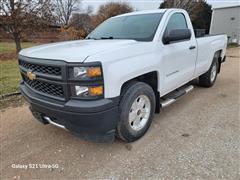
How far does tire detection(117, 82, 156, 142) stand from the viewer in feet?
8.78

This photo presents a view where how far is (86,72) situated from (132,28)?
175 cm

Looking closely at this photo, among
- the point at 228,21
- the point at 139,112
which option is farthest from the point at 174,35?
the point at 228,21

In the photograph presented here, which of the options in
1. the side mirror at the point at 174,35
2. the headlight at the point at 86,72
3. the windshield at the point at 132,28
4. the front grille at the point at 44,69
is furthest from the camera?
the windshield at the point at 132,28

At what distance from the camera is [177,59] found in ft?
11.7

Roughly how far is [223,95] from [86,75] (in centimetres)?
402

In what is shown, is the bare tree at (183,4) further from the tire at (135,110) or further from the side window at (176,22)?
the tire at (135,110)

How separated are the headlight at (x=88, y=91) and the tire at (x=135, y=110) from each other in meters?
0.45

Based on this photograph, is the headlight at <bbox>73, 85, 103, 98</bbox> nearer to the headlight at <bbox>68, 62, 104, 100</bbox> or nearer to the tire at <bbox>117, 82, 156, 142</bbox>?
the headlight at <bbox>68, 62, 104, 100</bbox>

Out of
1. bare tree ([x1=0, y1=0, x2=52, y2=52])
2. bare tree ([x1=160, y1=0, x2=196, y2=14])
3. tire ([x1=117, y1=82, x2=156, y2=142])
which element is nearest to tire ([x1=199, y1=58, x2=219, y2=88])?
tire ([x1=117, y1=82, x2=156, y2=142])

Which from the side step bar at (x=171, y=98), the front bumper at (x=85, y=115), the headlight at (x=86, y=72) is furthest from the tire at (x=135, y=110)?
the headlight at (x=86, y=72)

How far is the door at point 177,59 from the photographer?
3.31 meters

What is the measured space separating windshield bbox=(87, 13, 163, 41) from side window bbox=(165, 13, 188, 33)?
0.21 metres

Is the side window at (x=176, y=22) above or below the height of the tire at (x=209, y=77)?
above

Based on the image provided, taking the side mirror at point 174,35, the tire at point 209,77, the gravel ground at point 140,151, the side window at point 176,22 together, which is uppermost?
the side window at point 176,22
